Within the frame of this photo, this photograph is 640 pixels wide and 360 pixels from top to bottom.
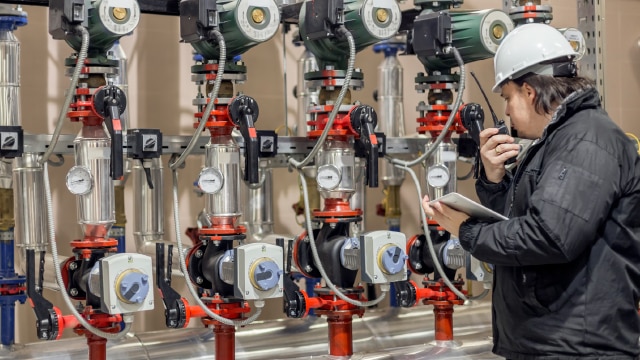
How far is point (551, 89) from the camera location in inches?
84.2

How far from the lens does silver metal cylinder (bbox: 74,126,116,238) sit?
2.75 meters

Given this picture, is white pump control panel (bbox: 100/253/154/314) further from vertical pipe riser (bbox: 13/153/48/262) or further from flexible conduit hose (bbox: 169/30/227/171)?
vertical pipe riser (bbox: 13/153/48/262)

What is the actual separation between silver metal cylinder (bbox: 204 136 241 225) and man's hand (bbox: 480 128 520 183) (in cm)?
86

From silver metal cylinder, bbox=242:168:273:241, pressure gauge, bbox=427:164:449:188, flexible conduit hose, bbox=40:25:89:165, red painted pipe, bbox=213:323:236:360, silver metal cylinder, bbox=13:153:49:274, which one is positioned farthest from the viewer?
→ silver metal cylinder, bbox=242:168:273:241

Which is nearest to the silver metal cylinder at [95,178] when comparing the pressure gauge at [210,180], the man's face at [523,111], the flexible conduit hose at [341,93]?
the pressure gauge at [210,180]

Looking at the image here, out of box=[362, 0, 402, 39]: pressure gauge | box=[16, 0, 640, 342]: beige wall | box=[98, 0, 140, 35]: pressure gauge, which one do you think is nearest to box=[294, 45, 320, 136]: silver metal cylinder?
box=[16, 0, 640, 342]: beige wall

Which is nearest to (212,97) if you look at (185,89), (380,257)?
(380,257)

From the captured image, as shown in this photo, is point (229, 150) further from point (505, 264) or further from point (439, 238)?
point (505, 264)

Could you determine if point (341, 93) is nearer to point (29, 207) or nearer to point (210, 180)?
point (210, 180)

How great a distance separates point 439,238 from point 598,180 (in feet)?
4.57

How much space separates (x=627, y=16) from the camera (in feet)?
14.8

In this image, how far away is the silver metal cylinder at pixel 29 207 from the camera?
10.1 feet

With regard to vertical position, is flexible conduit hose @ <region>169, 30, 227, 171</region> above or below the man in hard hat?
above

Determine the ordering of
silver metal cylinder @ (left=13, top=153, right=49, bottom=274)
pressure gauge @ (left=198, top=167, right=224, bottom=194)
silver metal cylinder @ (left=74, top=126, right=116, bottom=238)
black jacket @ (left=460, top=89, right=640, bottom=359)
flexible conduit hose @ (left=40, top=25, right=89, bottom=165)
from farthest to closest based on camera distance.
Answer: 1. silver metal cylinder @ (left=13, top=153, right=49, bottom=274)
2. pressure gauge @ (left=198, top=167, right=224, bottom=194)
3. silver metal cylinder @ (left=74, top=126, right=116, bottom=238)
4. flexible conduit hose @ (left=40, top=25, right=89, bottom=165)
5. black jacket @ (left=460, top=89, right=640, bottom=359)
